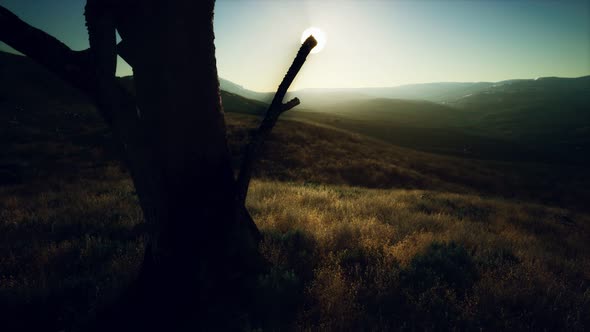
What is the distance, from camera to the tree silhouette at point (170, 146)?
219 cm

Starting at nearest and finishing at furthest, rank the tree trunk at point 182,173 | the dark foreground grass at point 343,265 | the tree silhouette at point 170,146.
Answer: the tree silhouette at point 170,146 < the tree trunk at point 182,173 < the dark foreground grass at point 343,265

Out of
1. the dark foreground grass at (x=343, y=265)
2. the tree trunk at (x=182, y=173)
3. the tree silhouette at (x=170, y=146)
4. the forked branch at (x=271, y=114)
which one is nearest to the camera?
the tree silhouette at (x=170, y=146)

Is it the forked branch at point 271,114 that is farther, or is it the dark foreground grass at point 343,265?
the forked branch at point 271,114

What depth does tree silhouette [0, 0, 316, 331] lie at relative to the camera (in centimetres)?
219

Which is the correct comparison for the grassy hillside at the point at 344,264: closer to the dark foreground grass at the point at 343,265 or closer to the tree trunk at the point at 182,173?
the dark foreground grass at the point at 343,265

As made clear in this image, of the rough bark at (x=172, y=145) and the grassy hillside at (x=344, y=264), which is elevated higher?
the rough bark at (x=172, y=145)

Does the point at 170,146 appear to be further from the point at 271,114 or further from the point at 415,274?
the point at 415,274

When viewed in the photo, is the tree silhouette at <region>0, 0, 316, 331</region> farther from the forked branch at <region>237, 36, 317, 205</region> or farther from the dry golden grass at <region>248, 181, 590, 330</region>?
the dry golden grass at <region>248, 181, 590, 330</region>

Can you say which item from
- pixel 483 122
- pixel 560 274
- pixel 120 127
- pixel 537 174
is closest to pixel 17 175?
pixel 120 127

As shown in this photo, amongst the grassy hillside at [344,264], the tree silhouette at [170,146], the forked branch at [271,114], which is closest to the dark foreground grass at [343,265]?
the grassy hillside at [344,264]

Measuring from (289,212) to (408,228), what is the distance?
2.41 meters

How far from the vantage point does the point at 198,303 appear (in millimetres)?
2590

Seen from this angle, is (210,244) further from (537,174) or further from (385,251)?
(537,174)

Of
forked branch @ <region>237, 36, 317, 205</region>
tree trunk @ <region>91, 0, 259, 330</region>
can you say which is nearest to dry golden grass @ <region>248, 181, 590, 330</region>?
tree trunk @ <region>91, 0, 259, 330</region>
